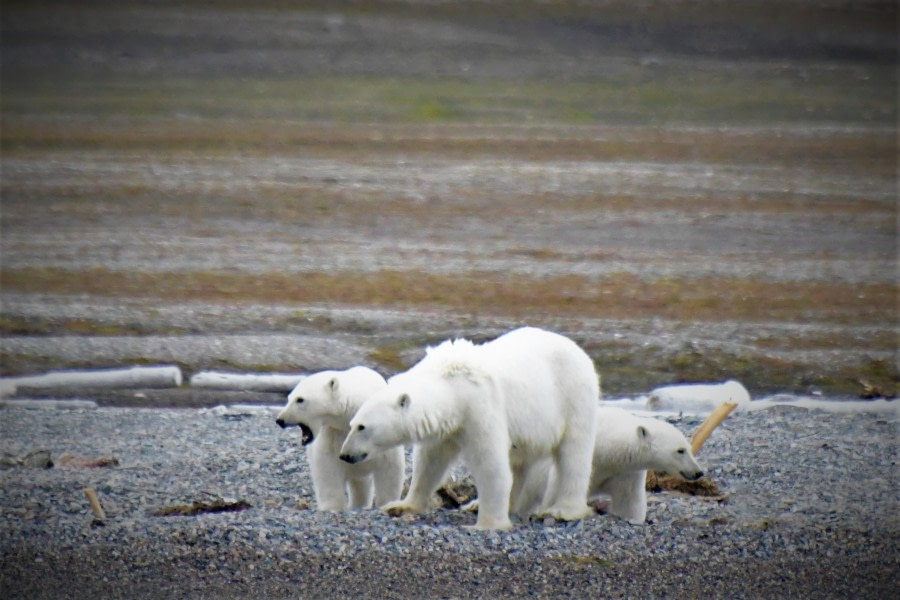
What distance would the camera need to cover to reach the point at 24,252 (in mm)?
19547

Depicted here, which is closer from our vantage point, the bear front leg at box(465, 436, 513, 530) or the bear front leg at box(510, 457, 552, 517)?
the bear front leg at box(465, 436, 513, 530)

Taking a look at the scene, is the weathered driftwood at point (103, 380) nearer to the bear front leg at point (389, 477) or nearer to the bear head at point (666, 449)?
the bear front leg at point (389, 477)

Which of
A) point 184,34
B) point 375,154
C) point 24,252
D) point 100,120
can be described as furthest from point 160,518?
point 184,34

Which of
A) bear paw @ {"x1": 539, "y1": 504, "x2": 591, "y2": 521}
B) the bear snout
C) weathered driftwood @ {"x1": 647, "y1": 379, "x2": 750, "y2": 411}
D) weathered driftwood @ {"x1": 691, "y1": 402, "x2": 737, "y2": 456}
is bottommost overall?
weathered driftwood @ {"x1": 647, "y1": 379, "x2": 750, "y2": 411}

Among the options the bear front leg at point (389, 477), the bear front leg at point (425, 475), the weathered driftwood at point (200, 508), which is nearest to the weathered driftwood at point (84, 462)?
the weathered driftwood at point (200, 508)

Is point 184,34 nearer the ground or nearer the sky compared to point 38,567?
nearer the sky

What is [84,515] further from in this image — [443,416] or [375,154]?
[375,154]

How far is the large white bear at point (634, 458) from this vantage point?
7.57 m

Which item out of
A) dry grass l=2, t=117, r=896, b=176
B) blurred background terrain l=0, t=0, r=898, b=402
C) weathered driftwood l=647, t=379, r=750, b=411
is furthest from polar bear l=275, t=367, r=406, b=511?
dry grass l=2, t=117, r=896, b=176

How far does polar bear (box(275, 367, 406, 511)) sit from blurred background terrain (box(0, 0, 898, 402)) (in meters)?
5.04

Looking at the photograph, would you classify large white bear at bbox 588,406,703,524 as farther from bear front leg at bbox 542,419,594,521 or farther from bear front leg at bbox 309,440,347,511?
bear front leg at bbox 309,440,347,511

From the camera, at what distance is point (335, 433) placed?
7.70 meters

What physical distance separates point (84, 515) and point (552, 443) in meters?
2.82

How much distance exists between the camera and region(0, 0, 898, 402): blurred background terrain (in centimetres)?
1478
